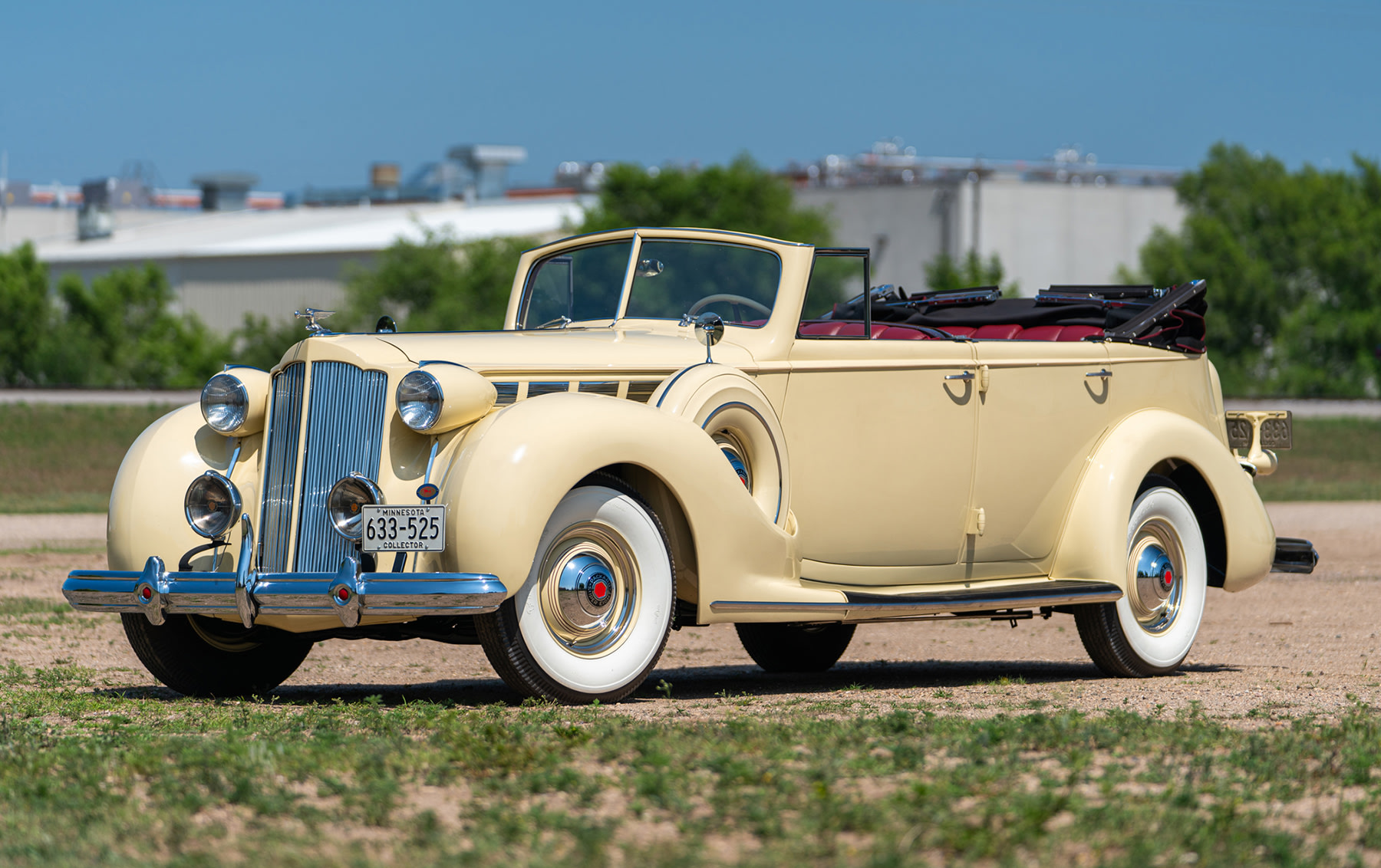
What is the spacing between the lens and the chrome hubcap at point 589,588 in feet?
20.5

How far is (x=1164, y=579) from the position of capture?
336 inches

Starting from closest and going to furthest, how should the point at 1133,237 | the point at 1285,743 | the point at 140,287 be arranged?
A: the point at 1285,743, the point at 140,287, the point at 1133,237

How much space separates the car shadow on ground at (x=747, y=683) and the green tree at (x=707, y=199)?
49.1 metres

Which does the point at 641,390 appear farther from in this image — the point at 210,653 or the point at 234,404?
the point at 210,653

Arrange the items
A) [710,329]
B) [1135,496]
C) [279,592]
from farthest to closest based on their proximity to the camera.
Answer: [1135,496] < [710,329] < [279,592]

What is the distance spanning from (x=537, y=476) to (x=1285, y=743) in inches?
102

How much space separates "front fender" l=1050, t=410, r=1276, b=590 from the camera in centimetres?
811

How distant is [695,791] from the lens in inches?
170

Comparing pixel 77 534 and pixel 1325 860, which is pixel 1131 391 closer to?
pixel 1325 860

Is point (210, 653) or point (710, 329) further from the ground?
point (710, 329)

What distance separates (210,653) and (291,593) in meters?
1.33

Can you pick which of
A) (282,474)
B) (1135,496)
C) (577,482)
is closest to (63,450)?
(282,474)

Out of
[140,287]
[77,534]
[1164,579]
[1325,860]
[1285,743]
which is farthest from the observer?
[140,287]

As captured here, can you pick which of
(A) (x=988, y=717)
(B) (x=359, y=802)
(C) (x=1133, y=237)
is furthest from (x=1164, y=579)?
(C) (x=1133, y=237)
